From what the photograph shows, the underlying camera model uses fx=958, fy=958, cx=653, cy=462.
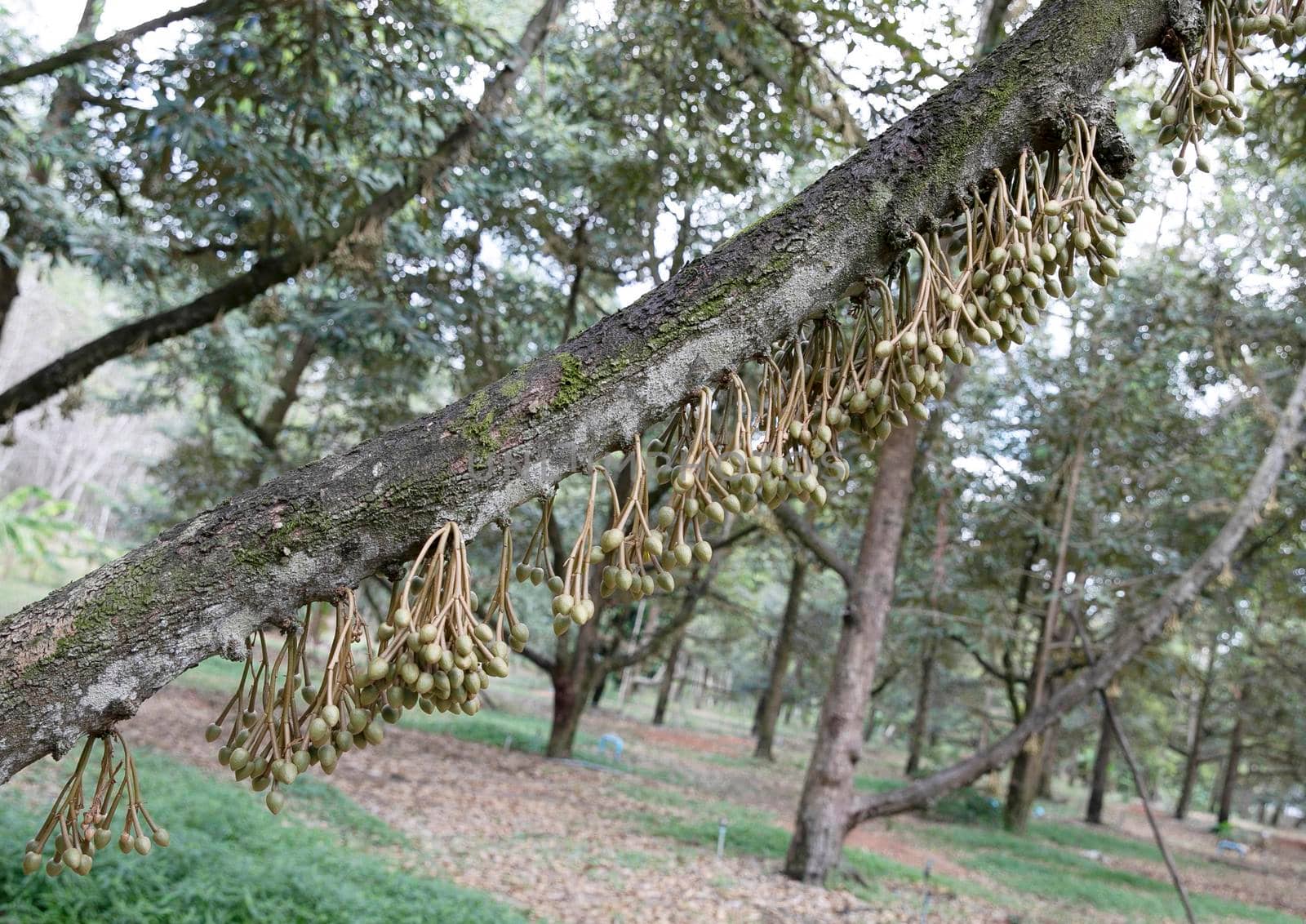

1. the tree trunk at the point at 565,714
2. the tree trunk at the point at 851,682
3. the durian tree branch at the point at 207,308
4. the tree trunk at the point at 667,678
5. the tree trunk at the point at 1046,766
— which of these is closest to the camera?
the durian tree branch at the point at 207,308

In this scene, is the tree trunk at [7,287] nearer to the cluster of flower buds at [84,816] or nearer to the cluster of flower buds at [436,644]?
the cluster of flower buds at [84,816]

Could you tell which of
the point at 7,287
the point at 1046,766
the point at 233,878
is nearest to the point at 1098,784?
the point at 1046,766

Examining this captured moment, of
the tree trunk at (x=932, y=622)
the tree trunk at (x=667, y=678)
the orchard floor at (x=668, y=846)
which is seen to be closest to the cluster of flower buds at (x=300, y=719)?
the orchard floor at (x=668, y=846)

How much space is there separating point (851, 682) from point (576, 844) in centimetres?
284

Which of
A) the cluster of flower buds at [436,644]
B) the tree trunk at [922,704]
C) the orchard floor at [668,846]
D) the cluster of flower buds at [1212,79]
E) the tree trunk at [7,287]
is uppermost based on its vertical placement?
the tree trunk at [7,287]

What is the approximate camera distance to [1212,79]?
1.33 metres

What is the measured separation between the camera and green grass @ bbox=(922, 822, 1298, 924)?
35.1 feet

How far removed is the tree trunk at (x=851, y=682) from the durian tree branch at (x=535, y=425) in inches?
Result: 256

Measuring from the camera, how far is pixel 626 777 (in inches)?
526

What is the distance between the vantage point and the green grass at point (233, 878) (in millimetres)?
4598

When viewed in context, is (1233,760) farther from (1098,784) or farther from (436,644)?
(436,644)

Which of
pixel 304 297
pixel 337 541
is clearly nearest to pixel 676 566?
pixel 337 541

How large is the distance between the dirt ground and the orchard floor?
0.09 feet

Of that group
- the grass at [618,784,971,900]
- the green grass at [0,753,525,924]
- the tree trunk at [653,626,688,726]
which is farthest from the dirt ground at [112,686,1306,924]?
the tree trunk at [653,626,688,726]
